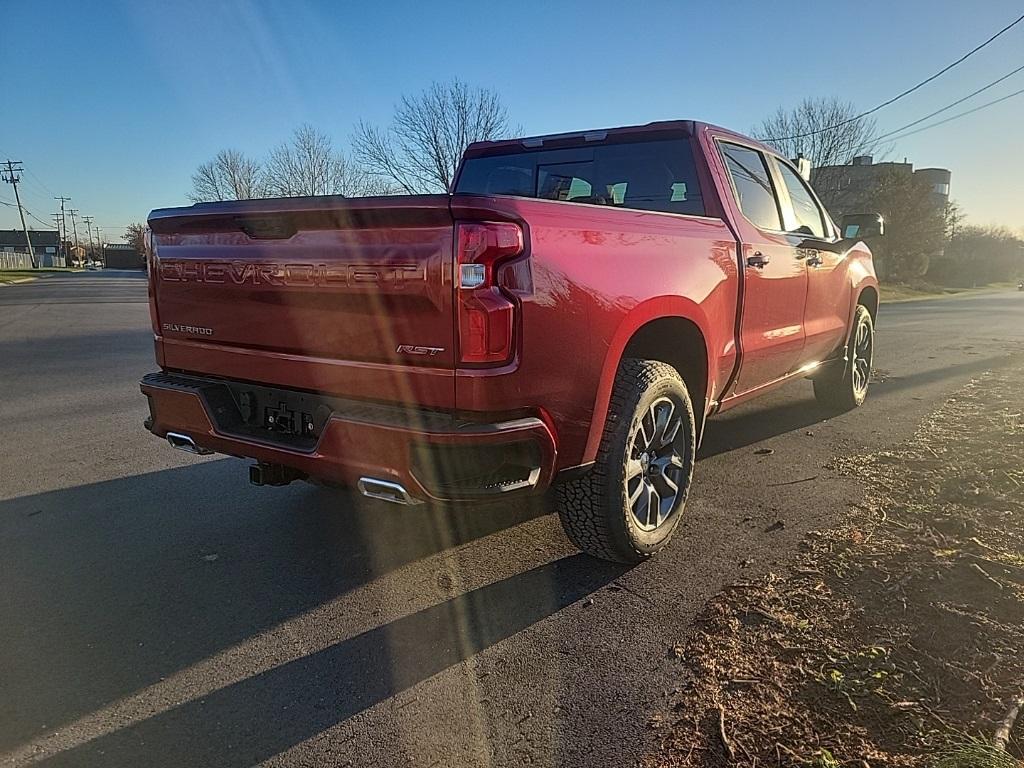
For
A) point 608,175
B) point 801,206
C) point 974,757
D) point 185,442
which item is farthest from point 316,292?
point 801,206

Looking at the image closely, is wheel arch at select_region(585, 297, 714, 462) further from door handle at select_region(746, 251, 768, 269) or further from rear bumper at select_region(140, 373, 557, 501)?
door handle at select_region(746, 251, 768, 269)

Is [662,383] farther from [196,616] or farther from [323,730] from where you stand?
[196,616]

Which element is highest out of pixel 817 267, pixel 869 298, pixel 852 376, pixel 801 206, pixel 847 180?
pixel 847 180

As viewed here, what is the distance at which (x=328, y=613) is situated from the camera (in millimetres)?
2857

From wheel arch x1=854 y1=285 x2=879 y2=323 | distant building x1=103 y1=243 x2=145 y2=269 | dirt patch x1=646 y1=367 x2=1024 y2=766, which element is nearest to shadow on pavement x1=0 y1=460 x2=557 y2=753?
dirt patch x1=646 y1=367 x2=1024 y2=766

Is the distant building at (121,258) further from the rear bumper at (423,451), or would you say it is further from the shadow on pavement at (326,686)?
the shadow on pavement at (326,686)

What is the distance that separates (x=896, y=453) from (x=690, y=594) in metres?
2.89

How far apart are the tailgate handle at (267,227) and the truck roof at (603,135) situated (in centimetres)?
226

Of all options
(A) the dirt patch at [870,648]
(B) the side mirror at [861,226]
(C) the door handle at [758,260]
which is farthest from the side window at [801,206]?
(A) the dirt patch at [870,648]

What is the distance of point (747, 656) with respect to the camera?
251 centimetres

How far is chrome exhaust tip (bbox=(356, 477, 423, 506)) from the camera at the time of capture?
252 cm

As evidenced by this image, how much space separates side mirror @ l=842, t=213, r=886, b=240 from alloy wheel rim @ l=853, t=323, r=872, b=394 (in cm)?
86

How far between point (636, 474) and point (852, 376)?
4005 mm

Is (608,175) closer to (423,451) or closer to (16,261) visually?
(423,451)
